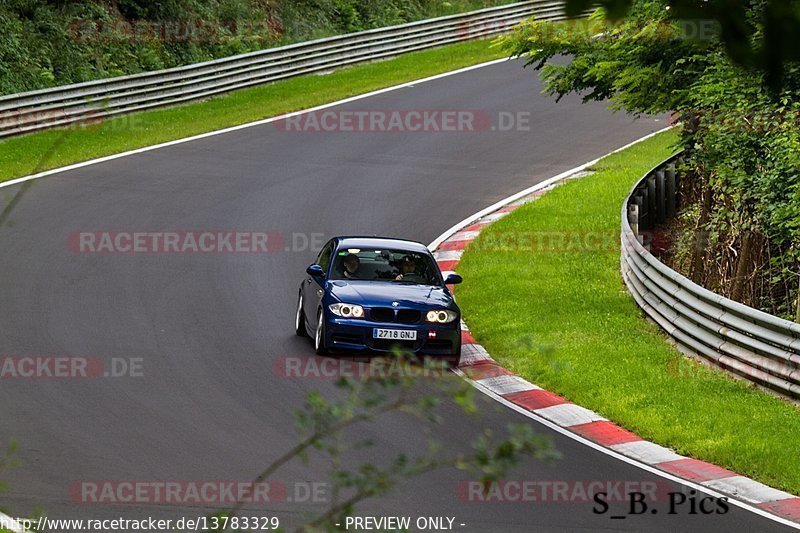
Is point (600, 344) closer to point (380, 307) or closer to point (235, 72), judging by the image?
point (380, 307)

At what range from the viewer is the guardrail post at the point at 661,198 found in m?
23.5

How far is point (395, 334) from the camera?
14750mm

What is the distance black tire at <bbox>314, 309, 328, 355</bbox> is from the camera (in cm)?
1485

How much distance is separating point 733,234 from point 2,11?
22005 mm

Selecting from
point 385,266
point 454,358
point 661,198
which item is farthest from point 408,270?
point 661,198

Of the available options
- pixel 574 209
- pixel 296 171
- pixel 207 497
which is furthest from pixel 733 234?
pixel 296 171

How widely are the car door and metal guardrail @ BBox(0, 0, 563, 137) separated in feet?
31.0

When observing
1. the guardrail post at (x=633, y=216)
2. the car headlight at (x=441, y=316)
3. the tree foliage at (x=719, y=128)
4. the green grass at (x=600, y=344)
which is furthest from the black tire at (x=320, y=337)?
the guardrail post at (x=633, y=216)

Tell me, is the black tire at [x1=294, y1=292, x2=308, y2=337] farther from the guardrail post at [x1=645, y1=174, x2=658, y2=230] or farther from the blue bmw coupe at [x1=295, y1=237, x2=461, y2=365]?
the guardrail post at [x1=645, y1=174, x2=658, y2=230]

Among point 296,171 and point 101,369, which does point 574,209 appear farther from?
point 101,369

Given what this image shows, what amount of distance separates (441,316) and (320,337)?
4.68 feet

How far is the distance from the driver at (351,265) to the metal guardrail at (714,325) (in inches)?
151

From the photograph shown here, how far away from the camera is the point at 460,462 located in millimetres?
3436

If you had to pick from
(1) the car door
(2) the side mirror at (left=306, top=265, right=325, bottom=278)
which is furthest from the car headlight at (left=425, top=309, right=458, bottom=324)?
(2) the side mirror at (left=306, top=265, right=325, bottom=278)
